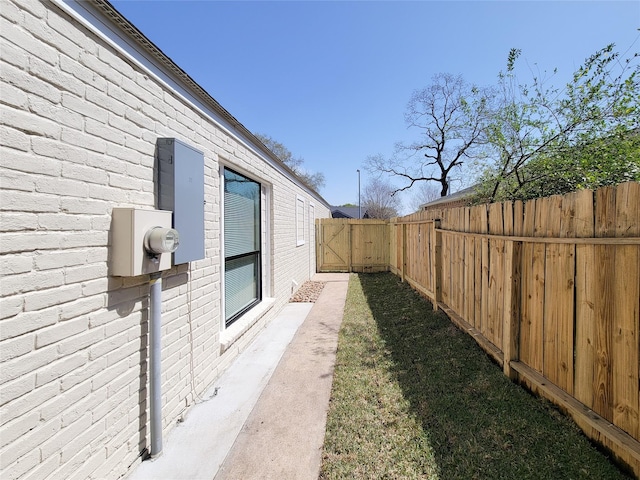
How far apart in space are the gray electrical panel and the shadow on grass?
2438 millimetres

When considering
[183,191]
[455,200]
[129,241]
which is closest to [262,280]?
[183,191]

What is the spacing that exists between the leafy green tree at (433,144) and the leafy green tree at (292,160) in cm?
758

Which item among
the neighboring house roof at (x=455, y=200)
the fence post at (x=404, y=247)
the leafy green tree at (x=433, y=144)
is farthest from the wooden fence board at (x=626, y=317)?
the leafy green tree at (x=433, y=144)

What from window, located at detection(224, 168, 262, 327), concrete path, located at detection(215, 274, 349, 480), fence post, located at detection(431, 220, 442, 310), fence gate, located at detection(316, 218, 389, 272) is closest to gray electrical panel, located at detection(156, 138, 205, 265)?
window, located at detection(224, 168, 262, 327)

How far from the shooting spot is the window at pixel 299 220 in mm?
8164

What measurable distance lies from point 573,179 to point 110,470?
5822 millimetres

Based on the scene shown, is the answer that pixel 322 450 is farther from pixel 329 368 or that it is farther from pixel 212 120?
pixel 212 120

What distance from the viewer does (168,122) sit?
99.3 inches

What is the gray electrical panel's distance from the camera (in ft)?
7.77

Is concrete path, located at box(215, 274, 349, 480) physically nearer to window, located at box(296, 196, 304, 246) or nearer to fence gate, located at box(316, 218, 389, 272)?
window, located at box(296, 196, 304, 246)

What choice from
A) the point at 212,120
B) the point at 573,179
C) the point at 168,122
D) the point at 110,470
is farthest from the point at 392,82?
the point at 110,470

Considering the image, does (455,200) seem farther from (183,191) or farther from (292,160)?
(292,160)

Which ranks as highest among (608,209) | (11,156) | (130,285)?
(11,156)

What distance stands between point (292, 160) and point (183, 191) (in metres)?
31.2
